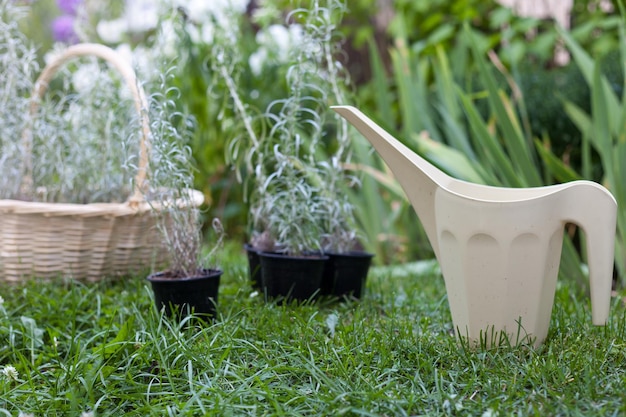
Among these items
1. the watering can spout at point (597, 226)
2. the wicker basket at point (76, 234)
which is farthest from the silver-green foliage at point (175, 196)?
the watering can spout at point (597, 226)

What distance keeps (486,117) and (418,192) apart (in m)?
2.11

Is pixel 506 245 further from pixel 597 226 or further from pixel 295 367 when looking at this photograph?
pixel 295 367

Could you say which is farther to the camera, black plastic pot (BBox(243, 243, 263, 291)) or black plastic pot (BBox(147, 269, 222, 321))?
black plastic pot (BBox(243, 243, 263, 291))

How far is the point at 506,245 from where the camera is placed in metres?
1.29

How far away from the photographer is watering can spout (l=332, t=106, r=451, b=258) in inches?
52.9

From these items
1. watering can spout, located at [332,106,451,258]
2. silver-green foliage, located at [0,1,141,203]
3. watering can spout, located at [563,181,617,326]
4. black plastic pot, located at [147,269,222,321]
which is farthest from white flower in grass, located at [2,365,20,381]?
watering can spout, located at [563,181,617,326]

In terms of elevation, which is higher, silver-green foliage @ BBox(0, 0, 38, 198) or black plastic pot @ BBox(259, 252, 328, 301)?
silver-green foliage @ BBox(0, 0, 38, 198)

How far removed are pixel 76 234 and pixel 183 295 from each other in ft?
1.99

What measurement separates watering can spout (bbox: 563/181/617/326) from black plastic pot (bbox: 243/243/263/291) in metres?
0.93


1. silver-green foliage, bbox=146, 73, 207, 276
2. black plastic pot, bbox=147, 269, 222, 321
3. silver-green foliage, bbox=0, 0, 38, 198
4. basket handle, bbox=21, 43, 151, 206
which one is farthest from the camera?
silver-green foliage, bbox=0, 0, 38, 198

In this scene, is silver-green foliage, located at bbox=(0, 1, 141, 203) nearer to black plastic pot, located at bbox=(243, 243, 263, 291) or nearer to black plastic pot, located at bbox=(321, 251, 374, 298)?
black plastic pot, located at bbox=(243, 243, 263, 291)

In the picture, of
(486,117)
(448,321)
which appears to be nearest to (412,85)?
(486,117)

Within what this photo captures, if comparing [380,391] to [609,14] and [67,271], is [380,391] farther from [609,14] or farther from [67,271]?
[609,14]

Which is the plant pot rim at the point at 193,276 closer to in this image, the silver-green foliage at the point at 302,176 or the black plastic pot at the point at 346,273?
the silver-green foliage at the point at 302,176
